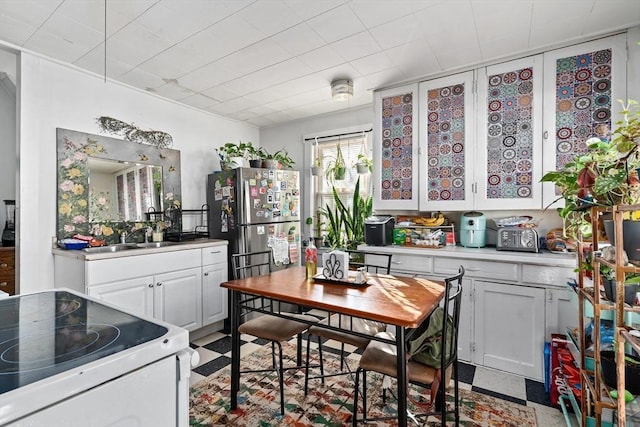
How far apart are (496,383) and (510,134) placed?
1.99 metres

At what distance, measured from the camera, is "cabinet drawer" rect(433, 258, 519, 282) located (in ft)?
8.23

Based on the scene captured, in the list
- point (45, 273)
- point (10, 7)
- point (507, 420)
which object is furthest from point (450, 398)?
point (10, 7)

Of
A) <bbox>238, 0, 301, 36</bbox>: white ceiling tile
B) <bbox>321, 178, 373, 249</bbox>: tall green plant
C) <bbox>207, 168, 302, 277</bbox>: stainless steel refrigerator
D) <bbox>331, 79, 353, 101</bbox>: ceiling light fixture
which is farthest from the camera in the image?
<bbox>321, 178, 373, 249</bbox>: tall green plant

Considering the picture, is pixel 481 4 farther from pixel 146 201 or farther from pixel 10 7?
pixel 146 201

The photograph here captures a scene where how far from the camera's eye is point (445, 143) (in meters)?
3.08

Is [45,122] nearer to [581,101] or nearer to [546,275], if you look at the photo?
[546,275]

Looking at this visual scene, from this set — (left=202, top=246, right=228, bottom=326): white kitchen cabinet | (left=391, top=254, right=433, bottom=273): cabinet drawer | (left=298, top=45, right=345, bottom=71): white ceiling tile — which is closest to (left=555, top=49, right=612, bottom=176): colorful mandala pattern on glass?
(left=391, top=254, right=433, bottom=273): cabinet drawer

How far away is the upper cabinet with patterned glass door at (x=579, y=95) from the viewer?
7.90ft

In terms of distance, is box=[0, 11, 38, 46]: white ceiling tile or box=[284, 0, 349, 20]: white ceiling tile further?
box=[0, 11, 38, 46]: white ceiling tile

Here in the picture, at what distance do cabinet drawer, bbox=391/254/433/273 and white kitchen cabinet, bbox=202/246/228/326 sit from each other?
1.81m

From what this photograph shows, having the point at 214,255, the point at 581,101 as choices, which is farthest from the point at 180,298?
the point at 581,101

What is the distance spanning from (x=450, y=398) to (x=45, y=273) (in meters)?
3.32

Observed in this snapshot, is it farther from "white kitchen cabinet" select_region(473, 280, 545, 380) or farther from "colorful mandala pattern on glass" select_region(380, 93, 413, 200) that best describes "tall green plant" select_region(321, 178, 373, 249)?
"white kitchen cabinet" select_region(473, 280, 545, 380)

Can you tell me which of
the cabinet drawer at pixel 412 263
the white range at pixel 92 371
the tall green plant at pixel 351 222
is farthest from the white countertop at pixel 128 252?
the cabinet drawer at pixel 412 263
